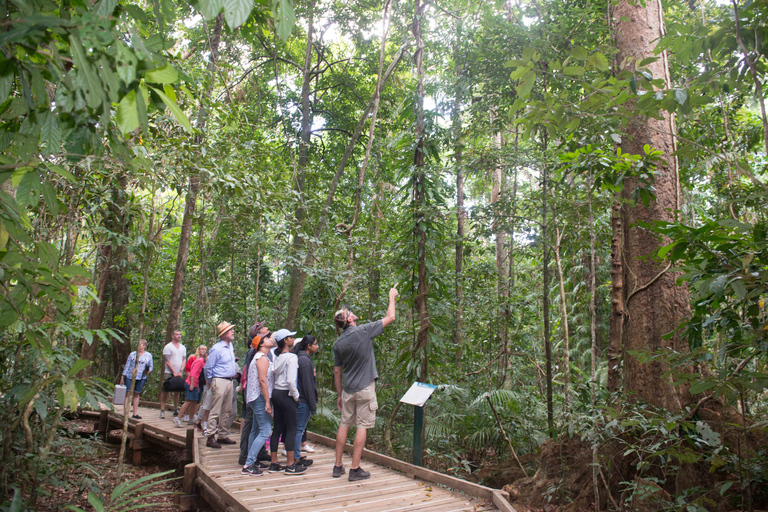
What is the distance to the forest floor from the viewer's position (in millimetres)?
4961

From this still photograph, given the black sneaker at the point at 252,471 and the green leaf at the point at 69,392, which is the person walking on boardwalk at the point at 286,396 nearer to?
the black sneaker at the point at 252,471

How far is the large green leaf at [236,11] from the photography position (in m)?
1.29

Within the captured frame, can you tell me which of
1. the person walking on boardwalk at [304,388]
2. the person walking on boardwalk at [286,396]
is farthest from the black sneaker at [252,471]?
the person walking on boardwalk at [304,388]

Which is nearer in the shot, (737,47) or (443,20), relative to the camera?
(737,47)

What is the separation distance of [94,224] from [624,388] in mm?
5531

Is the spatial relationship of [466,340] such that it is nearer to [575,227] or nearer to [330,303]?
[330,303]

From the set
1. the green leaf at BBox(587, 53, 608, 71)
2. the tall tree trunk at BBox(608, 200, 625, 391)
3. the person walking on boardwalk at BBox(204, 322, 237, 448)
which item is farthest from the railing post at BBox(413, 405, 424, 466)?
the green leaf at BBox(587, 53, 608, 71)

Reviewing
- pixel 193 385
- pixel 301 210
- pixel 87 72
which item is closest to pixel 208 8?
pixel 87 72

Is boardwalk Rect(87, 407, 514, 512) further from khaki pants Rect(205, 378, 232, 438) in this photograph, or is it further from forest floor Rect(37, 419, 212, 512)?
khaki pants Rect(205, 378, 232, 438)

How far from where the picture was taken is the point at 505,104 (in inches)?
295

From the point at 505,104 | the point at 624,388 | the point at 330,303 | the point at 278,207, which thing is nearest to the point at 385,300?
the point at 330,303

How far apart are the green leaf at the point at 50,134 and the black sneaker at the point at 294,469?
464cm

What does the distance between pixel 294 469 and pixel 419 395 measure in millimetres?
1676

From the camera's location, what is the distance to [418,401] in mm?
5172
